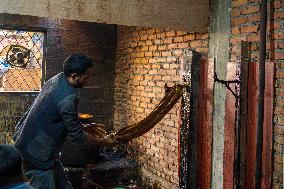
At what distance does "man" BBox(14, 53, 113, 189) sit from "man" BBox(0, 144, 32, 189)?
83.1 inches

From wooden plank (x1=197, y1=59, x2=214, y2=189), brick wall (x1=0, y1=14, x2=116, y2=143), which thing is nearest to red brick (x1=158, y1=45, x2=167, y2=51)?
wooden plank (x1=197, y1=59, x2=214, y2=189)

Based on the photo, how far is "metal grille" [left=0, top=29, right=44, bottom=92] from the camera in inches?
330

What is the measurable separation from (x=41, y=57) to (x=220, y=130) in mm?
5238

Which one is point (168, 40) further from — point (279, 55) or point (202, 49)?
point (279, 55)

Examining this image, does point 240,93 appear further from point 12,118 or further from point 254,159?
point 12,118

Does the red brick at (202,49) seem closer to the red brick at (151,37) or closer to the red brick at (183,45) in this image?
the red brick at (183,45)

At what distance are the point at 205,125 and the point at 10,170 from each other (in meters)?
4.18

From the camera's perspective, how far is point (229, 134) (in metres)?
5.12

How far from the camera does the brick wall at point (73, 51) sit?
8422mm

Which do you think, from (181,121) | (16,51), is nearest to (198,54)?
(181,121)

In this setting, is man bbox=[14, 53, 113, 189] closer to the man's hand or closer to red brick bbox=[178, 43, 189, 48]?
the man's hand

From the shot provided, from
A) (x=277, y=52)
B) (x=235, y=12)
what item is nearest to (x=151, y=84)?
(x=235, y=12)

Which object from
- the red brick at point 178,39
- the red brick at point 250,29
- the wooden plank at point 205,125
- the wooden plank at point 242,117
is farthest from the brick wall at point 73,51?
the wooden plank at point 242,117

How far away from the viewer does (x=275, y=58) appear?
14.8 ft
